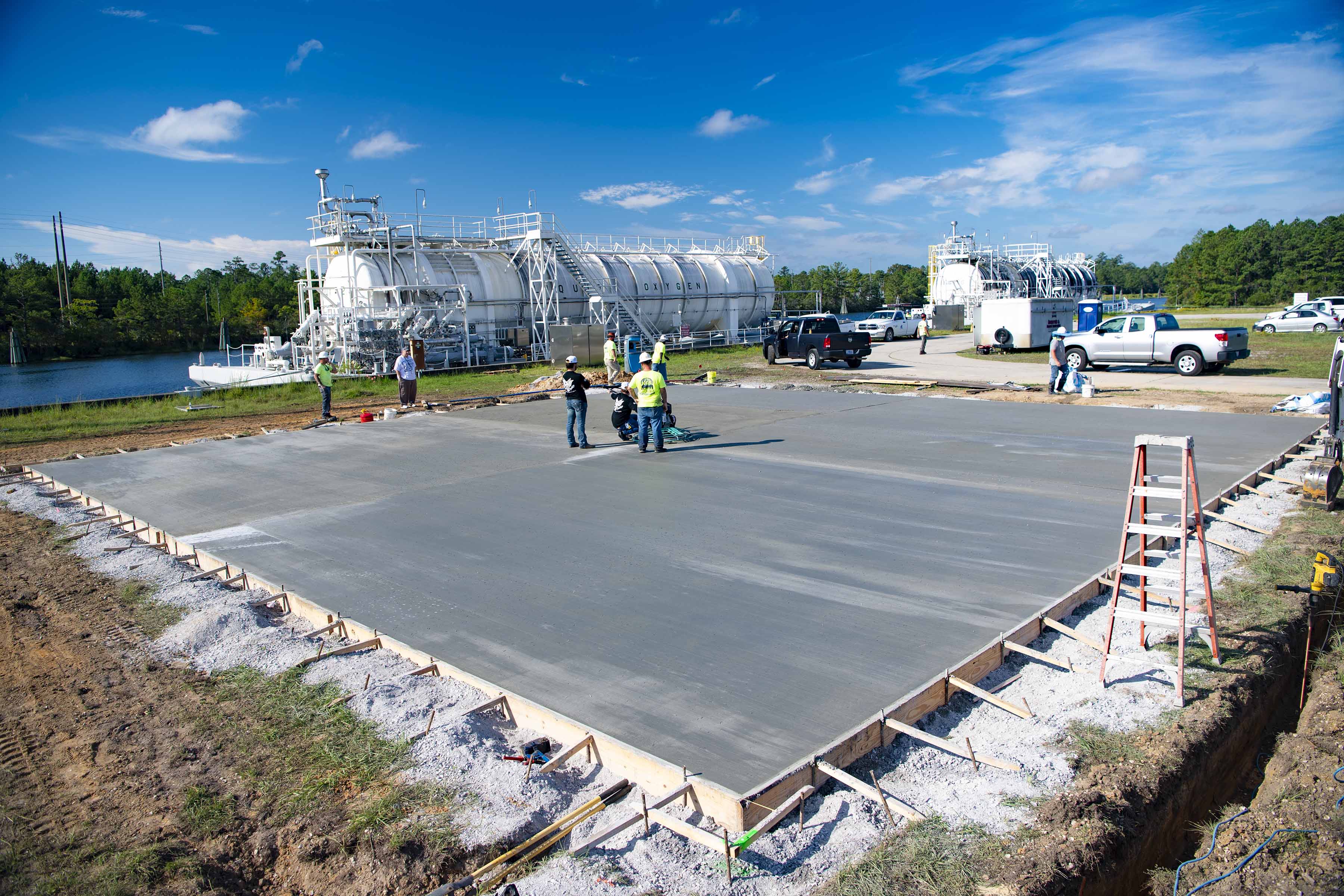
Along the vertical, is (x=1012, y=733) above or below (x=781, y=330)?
below

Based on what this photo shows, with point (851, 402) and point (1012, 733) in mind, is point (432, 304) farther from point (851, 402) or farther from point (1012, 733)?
point (1012, 733)

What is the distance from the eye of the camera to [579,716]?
16.0ft

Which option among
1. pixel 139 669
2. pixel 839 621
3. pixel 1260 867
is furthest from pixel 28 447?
pixel 1260 867

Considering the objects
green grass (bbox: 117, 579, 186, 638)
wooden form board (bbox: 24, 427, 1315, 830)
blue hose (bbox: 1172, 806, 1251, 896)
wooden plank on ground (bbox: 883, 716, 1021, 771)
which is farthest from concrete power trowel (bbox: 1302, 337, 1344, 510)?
green grass (bbox: 117, 579, 186, 638)

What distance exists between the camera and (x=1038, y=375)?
24.7 metres

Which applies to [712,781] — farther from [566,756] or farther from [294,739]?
[294,739]

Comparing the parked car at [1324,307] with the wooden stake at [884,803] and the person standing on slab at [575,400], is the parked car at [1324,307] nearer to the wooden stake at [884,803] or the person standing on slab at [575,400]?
the person standing on slab at [575,400]

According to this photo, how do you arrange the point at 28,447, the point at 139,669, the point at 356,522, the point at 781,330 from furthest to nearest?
the point at 781,330 → the point at 28,447 → the point at 356,522 → the point at 139,669

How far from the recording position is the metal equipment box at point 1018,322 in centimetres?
3300

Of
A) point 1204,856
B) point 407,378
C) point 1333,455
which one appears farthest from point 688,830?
point 407,378

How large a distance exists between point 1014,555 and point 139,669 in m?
7.55

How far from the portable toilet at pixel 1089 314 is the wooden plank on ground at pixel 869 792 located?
35012 mm

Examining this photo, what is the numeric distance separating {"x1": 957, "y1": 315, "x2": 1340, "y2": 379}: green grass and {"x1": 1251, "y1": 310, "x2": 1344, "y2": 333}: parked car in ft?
3.90

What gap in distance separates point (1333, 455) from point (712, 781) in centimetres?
896
